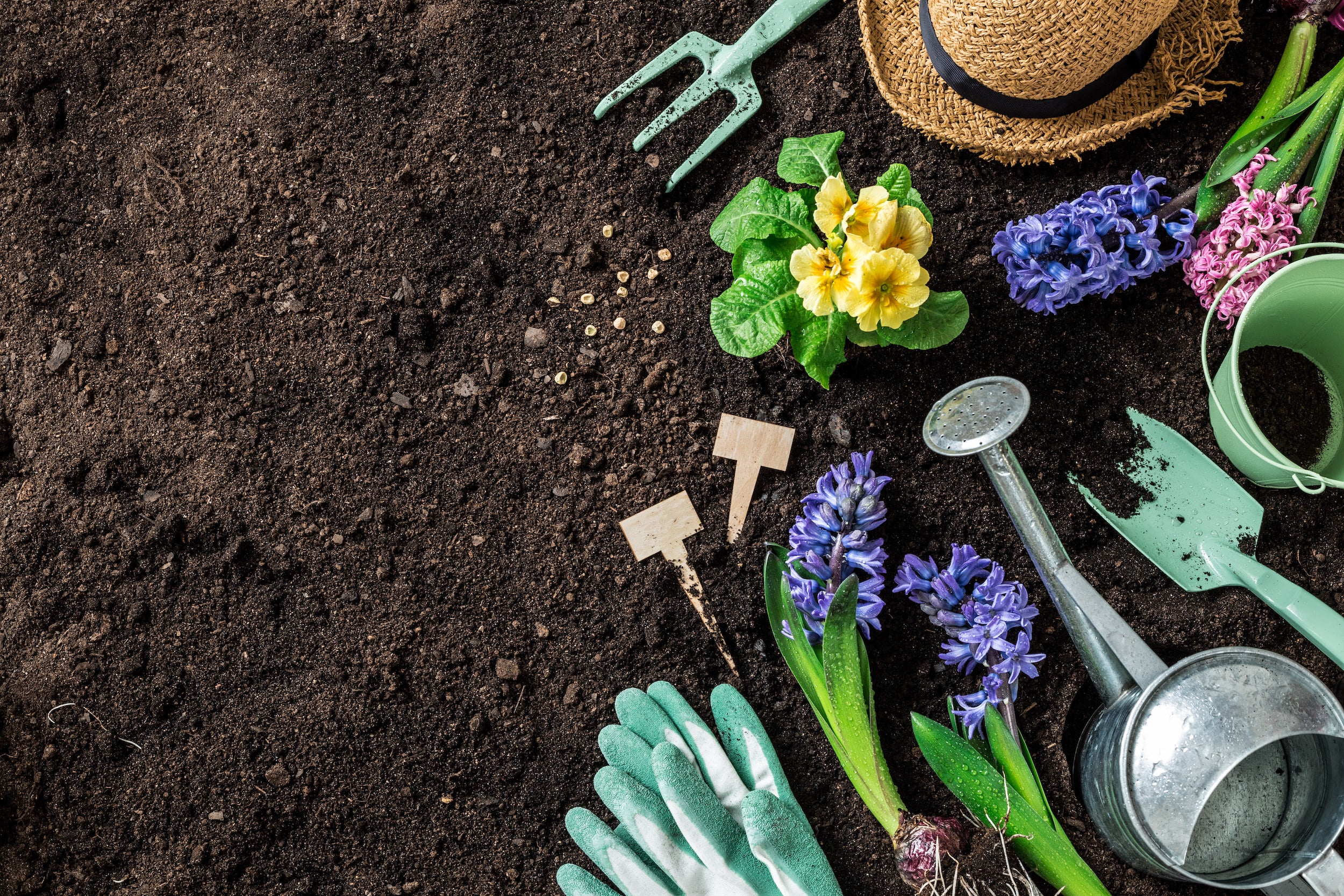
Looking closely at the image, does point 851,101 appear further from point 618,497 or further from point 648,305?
point 618,497

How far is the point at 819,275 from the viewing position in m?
1.05

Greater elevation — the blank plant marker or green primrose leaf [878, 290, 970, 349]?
green primrose leaf [878, 290, 970, 349]

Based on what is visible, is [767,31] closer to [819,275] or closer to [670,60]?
[670,60]

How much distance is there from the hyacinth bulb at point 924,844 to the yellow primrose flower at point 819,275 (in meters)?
0.79

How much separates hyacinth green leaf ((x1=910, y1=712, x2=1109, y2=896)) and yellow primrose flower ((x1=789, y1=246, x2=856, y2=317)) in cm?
64

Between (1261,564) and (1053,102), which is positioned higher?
(1053,102)

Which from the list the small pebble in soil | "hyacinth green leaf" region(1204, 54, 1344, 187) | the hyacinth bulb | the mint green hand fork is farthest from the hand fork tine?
the hyacinth bulb

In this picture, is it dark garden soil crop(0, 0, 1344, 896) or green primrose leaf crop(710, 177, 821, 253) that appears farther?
dark garden soil crop(0, 0, 1344, 896)

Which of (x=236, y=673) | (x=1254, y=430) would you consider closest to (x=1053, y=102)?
(x=1254, y=430)

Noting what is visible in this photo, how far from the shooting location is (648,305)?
140 cm

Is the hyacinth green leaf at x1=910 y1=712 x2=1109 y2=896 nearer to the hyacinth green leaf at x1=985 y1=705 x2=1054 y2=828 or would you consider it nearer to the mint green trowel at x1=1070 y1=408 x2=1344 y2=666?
the hyacinth green leaf at x1=985 y1=705 x2=1054 y2=828

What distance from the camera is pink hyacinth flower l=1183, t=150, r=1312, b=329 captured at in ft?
3.88

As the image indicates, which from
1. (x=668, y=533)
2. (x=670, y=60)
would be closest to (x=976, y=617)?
(x=668, y=533)

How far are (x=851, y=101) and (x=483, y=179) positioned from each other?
2.17 feet
